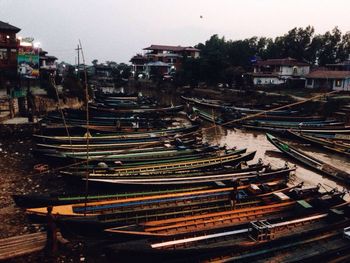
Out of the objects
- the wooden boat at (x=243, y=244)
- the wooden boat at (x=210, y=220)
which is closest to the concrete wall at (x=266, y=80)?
the wooden boat at (x=210, y=220)

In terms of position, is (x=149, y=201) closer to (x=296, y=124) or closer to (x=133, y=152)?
(x=133, y=152)

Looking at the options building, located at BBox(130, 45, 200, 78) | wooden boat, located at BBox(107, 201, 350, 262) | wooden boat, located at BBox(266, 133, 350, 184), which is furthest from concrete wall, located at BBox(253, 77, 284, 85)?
wooden boat, located at BBox(107, 201, 350, 262)

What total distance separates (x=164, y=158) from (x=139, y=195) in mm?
5348

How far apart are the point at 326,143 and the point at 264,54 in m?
53.9

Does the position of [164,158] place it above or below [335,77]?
below

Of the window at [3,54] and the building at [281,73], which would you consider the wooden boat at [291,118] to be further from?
the window at [3,54]

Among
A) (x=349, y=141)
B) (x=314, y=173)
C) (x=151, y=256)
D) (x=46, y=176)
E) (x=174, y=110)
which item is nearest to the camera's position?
(x=151, y=256)

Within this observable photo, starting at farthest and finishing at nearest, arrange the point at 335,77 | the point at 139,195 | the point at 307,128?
the point at 335,77 < the point at 307,128 < the point at 139,195

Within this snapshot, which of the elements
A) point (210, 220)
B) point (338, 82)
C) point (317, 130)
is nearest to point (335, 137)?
point (317, 130)

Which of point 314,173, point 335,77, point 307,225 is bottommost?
point 314,173

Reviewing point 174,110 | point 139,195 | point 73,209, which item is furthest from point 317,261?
point 174,110

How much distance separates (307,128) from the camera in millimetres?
29328

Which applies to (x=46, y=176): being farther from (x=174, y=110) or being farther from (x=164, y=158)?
(x=174, y=110)

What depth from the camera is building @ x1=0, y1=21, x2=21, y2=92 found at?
36.5 m
